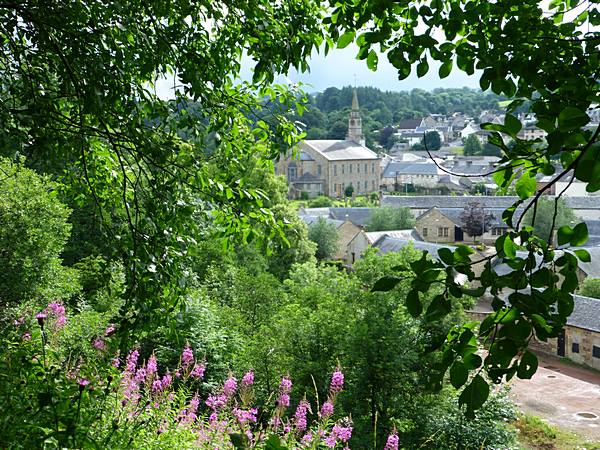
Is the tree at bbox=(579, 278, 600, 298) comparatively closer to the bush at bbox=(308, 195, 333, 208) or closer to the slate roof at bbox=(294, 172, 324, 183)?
the bush at bbox=(308, 195, 333, 208)

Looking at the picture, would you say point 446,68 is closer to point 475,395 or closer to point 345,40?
point 345,40

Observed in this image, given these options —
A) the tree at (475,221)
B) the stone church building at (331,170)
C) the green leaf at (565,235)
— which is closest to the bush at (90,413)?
the green leaf at (565,235)

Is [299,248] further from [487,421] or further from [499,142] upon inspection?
[499,142]

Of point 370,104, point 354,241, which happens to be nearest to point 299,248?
point 354,241

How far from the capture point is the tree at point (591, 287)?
116 feet

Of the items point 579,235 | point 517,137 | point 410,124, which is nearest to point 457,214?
point 517,137

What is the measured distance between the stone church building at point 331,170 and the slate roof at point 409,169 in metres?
6.04

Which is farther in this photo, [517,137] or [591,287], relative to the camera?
[591,287]

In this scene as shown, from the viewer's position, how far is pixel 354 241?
48906 mm

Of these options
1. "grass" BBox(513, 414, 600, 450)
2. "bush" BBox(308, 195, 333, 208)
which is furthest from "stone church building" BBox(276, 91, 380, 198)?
"grass" BBox(513, 414, 600, 450)

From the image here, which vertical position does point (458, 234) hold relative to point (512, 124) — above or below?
below

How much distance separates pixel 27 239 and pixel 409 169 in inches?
3474

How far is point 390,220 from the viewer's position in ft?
194

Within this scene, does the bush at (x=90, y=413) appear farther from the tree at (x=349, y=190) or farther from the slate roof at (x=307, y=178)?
the tree at (x=349, y=190)
